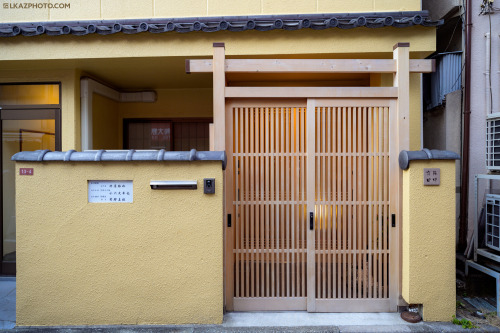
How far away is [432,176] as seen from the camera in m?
4.13

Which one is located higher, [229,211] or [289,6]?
[289,6]

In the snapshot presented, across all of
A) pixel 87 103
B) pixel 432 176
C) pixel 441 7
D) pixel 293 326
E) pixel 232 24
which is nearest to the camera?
pixel 293 326

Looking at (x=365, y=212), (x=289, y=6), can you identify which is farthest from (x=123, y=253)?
(x=289, y=6)

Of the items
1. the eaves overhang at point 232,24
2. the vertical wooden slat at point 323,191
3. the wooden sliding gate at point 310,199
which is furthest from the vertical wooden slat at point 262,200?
the eaves overhang at point 232,24

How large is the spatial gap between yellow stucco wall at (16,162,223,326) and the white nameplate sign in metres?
0.07

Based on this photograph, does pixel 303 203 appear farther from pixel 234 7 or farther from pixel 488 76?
pixel 488 76

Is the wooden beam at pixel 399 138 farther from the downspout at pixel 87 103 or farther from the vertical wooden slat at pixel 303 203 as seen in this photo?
the downspout at pixel 87 103

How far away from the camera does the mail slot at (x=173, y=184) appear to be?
404cm

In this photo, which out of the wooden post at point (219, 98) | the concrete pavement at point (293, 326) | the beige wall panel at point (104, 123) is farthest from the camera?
the beige wall panel at point (104, 123)

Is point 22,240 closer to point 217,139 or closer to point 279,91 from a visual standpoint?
point 217,139

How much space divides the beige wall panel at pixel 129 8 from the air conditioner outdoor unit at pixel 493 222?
655cm

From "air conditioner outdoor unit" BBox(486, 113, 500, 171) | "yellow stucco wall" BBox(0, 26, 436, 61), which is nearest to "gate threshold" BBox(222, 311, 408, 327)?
"air conditioner outdoor unit" BBox(486, 113, 500, 171)

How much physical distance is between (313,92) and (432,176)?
1963 millimetres

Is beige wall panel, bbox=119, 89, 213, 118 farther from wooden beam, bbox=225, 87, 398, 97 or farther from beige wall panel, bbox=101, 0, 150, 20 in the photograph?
wooden beam, bbox=225, 87, 398, 97
